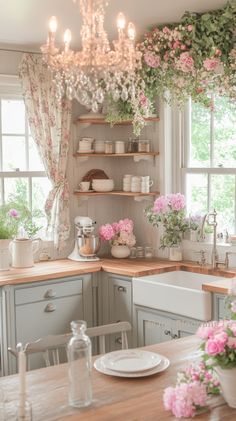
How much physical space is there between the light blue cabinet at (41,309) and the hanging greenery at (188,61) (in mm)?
1240

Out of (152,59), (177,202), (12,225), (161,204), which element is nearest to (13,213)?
(12,225)

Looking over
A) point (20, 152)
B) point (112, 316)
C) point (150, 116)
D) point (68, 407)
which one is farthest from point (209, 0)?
point (68, 407)

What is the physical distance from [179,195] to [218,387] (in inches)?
103

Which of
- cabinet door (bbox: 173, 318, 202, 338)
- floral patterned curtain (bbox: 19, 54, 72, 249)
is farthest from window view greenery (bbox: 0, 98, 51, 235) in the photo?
cabinet door (bbox: 173, 318, 202, 338)

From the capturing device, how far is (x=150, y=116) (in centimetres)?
489

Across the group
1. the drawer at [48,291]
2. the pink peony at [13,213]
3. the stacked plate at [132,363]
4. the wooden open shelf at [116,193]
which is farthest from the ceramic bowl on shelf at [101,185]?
the stacked plate at [132,363]

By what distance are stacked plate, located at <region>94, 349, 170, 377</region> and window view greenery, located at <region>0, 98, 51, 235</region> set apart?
8.14ft

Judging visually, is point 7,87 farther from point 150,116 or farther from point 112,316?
point 112,316

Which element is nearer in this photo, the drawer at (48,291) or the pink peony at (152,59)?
the drawer at (48,291)

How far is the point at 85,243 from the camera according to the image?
4.95 meters

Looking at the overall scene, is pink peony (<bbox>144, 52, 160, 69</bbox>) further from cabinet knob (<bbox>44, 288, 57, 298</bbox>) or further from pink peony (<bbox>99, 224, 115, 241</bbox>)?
cabinet knob (<bbox>44, 288, 57, 298</bbox>)

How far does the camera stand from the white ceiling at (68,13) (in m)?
3.81

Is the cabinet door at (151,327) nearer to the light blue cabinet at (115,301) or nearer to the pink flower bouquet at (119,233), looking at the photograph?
the light blue cabinet at (115,301)

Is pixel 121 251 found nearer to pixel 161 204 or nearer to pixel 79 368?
pixel 161 204
